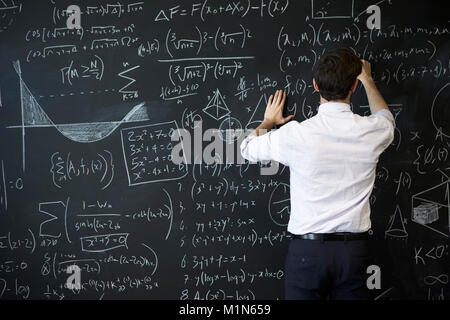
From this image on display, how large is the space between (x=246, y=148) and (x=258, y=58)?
771mm

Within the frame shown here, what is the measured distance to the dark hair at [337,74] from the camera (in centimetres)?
199

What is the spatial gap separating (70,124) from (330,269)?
1.91m

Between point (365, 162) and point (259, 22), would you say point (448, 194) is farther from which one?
point (259, 22)

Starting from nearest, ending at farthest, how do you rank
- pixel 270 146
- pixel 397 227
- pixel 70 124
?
1. pixel 270 146
2. pixel 397 227
3. pixel 70 124

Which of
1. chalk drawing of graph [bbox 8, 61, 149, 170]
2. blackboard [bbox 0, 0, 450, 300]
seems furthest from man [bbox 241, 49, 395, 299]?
chalk drawing of graph [bbox 8, 61, 149, 170]

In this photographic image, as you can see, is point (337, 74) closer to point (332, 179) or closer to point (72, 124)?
point (332, 179)

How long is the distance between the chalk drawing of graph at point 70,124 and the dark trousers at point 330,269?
4.54 feet

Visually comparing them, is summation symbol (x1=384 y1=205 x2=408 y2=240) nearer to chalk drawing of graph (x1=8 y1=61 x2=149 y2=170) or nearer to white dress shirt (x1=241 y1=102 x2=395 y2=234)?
white dress shirt (x1=241 y1=102 x2=395 y2=234)

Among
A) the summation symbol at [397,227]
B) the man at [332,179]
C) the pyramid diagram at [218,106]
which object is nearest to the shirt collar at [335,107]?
the man at [332,179]

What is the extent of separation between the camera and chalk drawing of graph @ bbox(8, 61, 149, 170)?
2754 mm

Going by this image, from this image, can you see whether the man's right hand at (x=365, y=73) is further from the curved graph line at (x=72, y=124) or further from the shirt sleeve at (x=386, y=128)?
the curved graph line at (x=72, y=124)

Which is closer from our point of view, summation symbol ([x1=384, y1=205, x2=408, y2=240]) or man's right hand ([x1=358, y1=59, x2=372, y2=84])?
man's right hand ([x1=358, y1=59, x2=372, y2=84])

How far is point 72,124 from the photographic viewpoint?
9.16 ft

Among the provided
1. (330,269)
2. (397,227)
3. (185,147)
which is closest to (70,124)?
(185,147)
